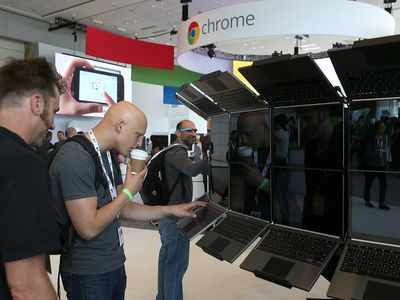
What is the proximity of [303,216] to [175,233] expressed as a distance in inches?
47.7

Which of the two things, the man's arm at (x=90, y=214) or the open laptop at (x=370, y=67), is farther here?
the man's arm at (x=90, y=214)

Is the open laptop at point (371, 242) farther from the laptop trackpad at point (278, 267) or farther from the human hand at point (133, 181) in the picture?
the human hand at point (133, 181)

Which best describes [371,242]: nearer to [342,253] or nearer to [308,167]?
Result: [342,253]

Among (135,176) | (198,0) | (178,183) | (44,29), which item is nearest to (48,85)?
(135,176)

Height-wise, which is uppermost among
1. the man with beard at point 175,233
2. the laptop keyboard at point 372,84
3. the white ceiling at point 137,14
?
the white ceiling at point 137,14

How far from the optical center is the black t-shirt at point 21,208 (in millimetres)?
964

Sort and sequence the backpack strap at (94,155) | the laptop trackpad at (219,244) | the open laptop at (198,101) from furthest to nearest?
1. the open laptop at (198,101)
2. the laptop trackpad at (219,244)
3. the backpack strap at (94,155)

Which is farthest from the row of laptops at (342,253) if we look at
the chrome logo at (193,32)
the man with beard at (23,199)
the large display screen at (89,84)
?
the large display screen at (89,84)

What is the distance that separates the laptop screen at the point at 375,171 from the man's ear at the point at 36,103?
1.18 m

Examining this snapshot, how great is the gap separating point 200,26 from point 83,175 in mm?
2453

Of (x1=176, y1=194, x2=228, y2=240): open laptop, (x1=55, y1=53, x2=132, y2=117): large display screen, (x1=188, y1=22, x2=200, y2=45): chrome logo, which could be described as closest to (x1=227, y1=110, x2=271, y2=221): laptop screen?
(x1=176, y1=194, x2=228, y2=240): open laptop

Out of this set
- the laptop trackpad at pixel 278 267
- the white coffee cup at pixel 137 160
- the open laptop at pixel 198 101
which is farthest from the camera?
the open laptop at pixel 198 101

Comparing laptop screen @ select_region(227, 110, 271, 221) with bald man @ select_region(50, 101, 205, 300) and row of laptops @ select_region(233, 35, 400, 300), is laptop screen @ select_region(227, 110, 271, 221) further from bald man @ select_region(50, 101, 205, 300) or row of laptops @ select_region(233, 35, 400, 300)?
bald man @ select_region(50, 101, 205, 300)

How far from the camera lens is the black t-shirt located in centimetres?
96
